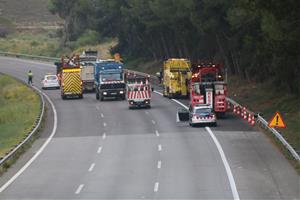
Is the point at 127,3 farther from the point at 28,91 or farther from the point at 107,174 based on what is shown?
the point at 107,174

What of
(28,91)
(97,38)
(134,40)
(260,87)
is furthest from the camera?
(97,38)

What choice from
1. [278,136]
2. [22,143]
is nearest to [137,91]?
[22,143]

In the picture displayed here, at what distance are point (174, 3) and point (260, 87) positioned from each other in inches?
593

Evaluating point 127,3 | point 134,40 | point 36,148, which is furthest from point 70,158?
point 134,40

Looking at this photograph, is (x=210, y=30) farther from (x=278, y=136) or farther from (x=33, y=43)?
(x=33, y=43)

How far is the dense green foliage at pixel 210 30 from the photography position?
47812 millimetres

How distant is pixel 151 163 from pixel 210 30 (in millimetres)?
35295

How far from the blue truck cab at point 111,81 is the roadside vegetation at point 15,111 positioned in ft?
19.0

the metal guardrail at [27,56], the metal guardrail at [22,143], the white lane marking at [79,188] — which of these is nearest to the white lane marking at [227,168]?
the white lane marking at [79,188]

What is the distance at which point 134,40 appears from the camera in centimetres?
12094

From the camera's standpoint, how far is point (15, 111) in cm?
7125

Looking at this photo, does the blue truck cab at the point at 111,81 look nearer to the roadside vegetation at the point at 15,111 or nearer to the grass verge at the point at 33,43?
the roadside vegetation at the point at 15,111

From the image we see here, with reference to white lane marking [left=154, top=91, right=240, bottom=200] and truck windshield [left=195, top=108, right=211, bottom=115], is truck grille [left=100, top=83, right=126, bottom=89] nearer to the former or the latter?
truck windshield [left=195, top=108, right=211, bottom=115]

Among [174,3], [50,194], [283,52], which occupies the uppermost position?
[174,3]
